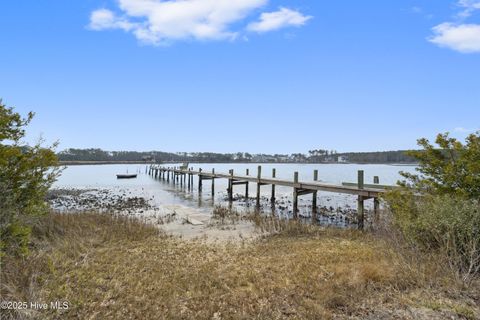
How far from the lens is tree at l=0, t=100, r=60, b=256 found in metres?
4.54

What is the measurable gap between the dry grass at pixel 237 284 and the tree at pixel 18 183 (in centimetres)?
62

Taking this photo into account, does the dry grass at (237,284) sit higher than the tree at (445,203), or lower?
lower

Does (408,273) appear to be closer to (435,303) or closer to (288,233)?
(435,303)

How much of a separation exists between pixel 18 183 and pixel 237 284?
390 centimetres

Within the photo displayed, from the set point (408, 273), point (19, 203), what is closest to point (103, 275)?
point (19, 203)

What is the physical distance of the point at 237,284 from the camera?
615 cm

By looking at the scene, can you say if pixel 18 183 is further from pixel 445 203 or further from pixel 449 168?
pixel 449 168

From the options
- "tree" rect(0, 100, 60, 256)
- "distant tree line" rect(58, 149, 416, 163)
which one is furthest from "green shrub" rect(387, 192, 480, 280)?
"distant tree line" rect(58, 149, 416, 163)

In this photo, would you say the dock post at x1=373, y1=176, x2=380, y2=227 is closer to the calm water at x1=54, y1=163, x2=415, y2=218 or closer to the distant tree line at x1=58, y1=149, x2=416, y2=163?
the calm water at x1=54, y1=163, x2=415, y2=218

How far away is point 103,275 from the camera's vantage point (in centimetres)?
648

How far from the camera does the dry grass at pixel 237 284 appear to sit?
476 centimetres

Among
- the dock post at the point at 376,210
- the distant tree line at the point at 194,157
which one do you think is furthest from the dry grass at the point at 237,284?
the distant tree line at the point at 194,157

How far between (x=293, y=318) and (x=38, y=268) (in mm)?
4146

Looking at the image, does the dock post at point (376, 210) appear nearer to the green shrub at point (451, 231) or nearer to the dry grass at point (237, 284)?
the dry grass at point (237, 284)
